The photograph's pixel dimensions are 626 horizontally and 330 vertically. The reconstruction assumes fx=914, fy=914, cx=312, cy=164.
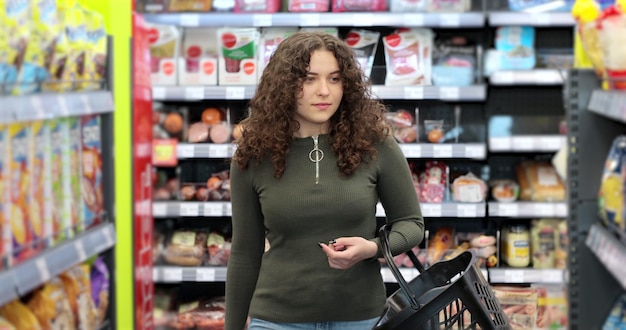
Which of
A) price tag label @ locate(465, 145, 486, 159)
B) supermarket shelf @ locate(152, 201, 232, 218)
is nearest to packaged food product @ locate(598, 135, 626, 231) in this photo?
price tag label @ locate(465, 145, 486, 159)

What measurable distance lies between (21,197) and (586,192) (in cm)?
167

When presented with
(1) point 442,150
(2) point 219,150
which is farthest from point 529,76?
(2) point 219,150

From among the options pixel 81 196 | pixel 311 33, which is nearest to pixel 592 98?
pixel 311 33

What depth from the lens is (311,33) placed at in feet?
6.44

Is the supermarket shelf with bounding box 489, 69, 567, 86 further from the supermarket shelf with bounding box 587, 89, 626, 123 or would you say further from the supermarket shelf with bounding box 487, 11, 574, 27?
the supermarket shelf with bounding box 587, 89, 626, 123

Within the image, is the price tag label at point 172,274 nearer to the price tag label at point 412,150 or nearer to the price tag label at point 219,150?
the price tag label at point 219,150

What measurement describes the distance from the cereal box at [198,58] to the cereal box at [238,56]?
0.19ft

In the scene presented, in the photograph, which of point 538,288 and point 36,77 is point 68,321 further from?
point 538,288

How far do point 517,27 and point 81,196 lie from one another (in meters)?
2.57

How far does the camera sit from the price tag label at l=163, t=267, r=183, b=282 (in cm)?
439

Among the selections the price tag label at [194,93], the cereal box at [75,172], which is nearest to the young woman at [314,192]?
the cereal box at [75,172]

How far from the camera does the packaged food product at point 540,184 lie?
4.55 metres

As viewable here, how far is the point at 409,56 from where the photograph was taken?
439cm

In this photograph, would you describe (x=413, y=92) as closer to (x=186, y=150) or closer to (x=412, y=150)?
(x=412, y=150)
